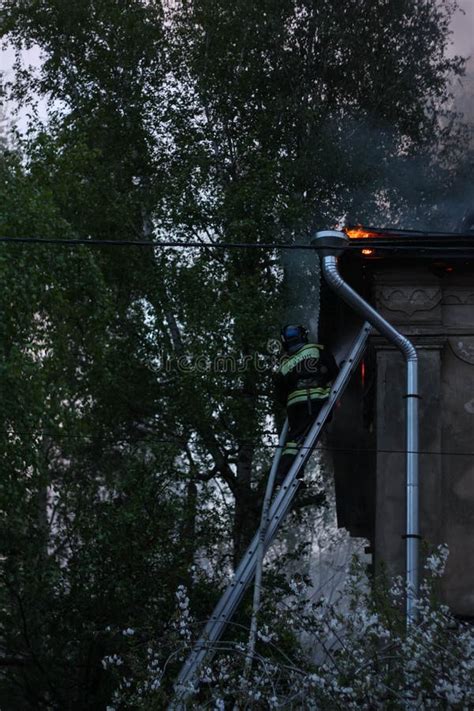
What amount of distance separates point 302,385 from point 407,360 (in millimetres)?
1232

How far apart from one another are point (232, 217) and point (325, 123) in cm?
321

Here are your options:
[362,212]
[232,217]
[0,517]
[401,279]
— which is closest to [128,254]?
[232,217]

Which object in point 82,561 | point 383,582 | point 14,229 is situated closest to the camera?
point 383,582

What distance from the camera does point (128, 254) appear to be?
18.8 meters

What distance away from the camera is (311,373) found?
11.1 meters

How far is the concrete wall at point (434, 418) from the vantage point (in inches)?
400

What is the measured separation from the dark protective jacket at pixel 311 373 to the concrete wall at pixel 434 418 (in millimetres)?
555

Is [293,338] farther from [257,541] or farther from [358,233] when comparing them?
[257,541]

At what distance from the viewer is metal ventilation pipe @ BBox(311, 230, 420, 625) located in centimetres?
980

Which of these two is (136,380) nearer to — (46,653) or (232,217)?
(232,217)

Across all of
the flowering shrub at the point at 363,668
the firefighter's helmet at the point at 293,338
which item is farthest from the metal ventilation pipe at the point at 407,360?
the flowering shrub at the point at 363,668

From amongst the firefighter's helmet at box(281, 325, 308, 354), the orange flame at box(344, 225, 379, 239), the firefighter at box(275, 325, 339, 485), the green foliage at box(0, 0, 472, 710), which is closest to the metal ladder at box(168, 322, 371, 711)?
the firefighter at box(275, 325, 339, 485)

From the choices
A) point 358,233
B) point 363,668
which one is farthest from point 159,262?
point 363,668

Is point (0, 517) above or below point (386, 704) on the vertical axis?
above
